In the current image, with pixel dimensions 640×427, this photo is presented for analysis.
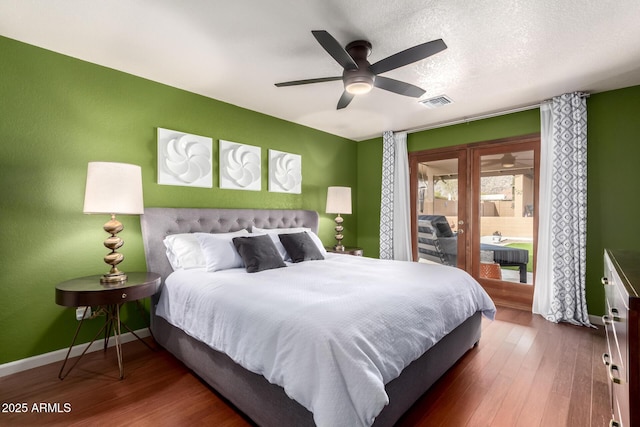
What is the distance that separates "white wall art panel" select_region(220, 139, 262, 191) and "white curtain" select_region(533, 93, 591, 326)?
351 centimetres

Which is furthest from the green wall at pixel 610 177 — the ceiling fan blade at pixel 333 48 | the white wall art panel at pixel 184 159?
the white wall art panel at pixel 184 159

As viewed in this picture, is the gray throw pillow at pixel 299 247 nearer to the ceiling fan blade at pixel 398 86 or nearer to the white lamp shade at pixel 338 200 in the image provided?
the white lamp shade at pixel 338 200

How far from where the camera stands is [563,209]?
3383mm

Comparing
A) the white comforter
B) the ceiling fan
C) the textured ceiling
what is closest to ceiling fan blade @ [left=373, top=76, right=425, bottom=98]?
the ceiling fan

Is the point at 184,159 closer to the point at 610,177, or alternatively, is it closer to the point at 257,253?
the point at 257,253

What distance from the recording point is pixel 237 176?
3.64 m

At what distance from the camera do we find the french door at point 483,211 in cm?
385

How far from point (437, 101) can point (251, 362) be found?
3393mm

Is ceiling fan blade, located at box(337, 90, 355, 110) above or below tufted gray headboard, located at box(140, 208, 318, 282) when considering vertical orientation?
above

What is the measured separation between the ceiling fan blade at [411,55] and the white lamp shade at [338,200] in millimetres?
2393

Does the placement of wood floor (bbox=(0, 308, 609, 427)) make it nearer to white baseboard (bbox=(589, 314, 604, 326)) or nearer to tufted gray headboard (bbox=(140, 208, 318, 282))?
white baseboard (bbox=(589, 314, 604, 326))

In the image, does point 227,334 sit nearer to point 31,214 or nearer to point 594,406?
point 31,214

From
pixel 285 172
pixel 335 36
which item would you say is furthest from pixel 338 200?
pixel 335 36

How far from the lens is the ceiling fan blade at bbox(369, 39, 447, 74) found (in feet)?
6.26
